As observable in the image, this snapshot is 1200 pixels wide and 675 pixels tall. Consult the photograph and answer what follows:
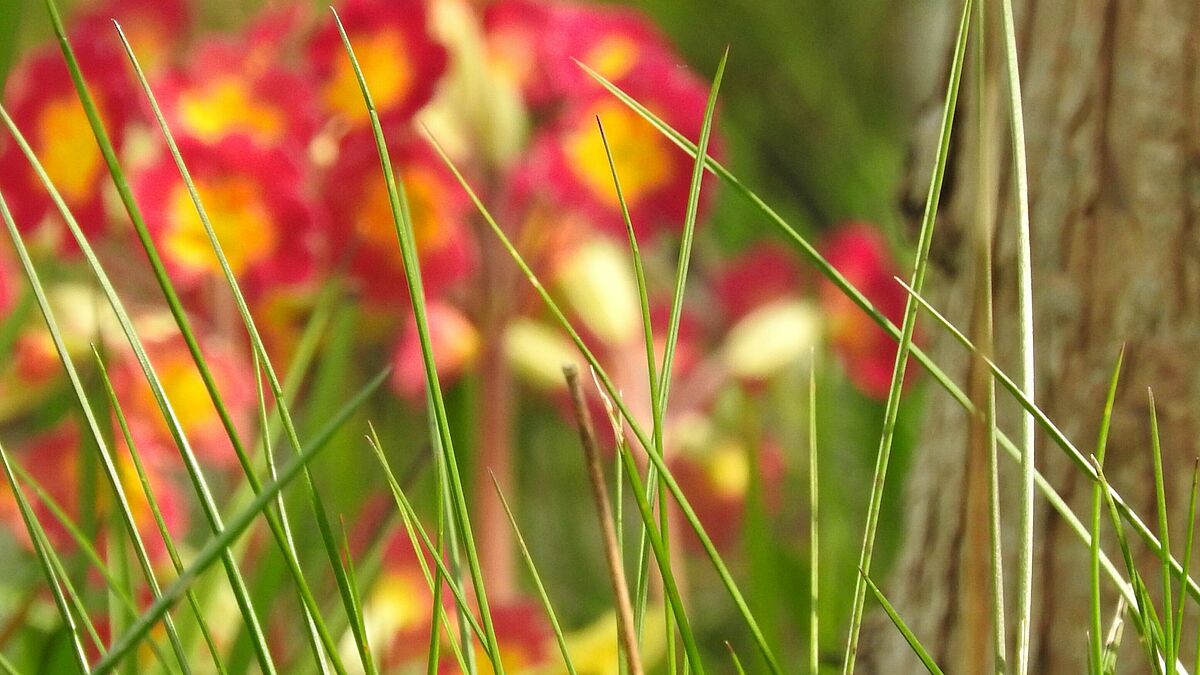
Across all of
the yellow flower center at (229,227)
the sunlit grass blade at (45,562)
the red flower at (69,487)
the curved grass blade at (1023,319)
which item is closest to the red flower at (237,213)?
the yellow flower center at (229,227)

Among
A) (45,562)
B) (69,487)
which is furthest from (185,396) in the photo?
(45,562)

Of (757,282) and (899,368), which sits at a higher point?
(899,368)

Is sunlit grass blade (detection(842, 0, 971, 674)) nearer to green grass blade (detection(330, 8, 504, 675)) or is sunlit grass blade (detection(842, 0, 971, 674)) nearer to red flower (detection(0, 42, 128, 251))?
green grass blade (detection(330, 8, 504, 675))

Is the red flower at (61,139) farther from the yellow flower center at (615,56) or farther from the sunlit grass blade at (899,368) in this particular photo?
the sunlit grass blade at (899,368)

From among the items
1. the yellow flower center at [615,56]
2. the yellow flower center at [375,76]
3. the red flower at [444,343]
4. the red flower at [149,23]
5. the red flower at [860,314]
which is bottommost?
the red flower at [860,314]

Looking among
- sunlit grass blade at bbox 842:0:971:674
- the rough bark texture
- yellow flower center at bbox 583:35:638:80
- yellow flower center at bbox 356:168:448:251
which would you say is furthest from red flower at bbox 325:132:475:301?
sunlit grass blade at bbox 842:0:971:674

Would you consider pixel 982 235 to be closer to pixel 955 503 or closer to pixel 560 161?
pixel 955 503

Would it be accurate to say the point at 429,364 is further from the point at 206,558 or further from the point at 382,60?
the point at 382,60
